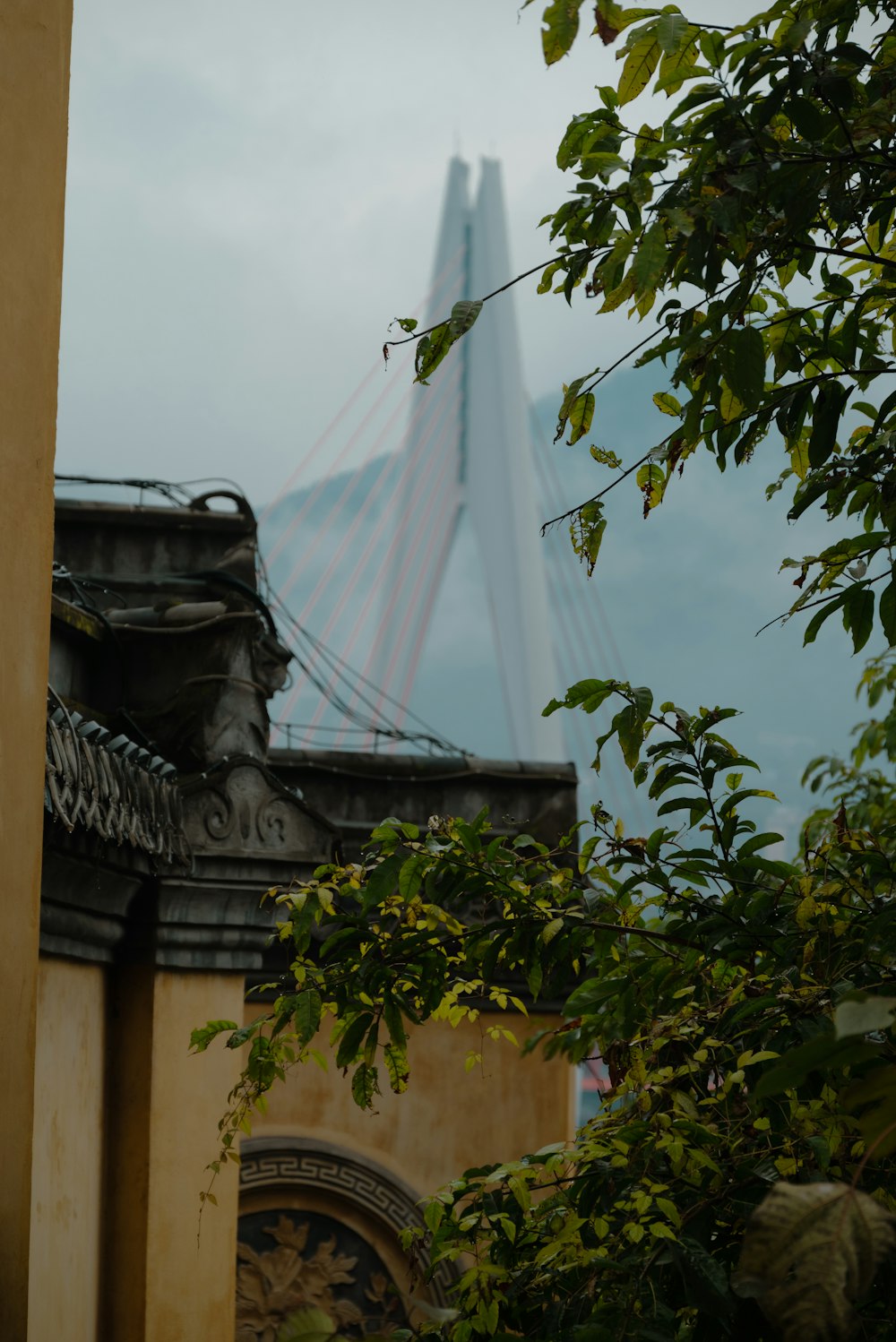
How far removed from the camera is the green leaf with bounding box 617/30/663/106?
6.89 feet

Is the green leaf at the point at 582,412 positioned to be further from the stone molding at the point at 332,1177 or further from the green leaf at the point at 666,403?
the stone molding at the point at 332,1177

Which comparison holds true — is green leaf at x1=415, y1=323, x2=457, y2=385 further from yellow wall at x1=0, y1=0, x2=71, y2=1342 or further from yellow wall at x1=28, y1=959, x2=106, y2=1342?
yellow wall at x1=28, y1=959, x2=106, y2=1342

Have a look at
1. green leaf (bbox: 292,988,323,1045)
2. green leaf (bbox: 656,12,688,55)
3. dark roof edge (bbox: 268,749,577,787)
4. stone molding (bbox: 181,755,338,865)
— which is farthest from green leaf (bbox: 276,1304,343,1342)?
dark roof edge (bbox: 268,749,577,787)

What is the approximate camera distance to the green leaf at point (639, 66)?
6.89 ft

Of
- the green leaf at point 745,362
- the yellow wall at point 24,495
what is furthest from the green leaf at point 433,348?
the yellow wall at point 24,495

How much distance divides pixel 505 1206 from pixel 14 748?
1.11 meters

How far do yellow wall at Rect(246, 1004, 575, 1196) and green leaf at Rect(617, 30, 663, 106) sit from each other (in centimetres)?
397

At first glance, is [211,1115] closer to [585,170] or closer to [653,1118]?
[653,1118]

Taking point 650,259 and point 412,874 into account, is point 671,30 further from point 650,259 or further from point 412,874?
point 412,874

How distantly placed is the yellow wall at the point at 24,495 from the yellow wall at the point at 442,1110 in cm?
349

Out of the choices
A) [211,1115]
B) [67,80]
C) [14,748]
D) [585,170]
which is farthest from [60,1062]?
[585,170]

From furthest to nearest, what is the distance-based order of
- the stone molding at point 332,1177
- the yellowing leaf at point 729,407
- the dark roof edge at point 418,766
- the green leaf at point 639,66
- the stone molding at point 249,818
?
1. the dark roof edge at point 418,766
2. the stone molding at point 332,1177
3. the stone molding at point 249,818
4. the yellowing leaf at point 729,407
5. the green leaf at point 639,66

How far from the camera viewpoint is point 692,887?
8.75 ft

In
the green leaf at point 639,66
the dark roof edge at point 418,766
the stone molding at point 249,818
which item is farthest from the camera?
the dark roof edge at point 418,766
